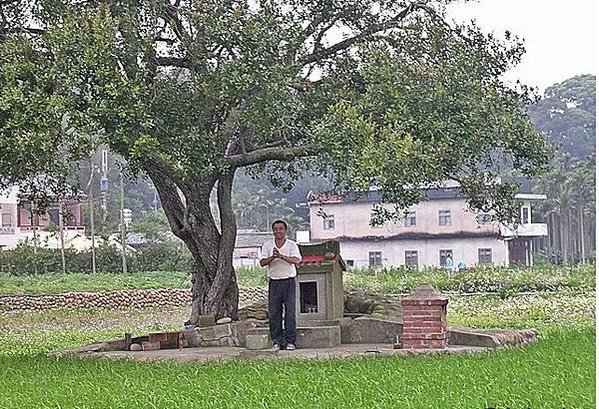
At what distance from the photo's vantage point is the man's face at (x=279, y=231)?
788 centimetres

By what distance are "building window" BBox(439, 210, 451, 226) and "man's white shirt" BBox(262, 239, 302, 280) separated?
28.7 ft

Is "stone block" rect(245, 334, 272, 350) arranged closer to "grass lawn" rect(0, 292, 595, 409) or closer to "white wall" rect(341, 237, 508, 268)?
"grass lawn" rect(0, 292, 595, 409)

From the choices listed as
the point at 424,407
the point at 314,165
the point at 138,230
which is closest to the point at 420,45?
the point at 314,165

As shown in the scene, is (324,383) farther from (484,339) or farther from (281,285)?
(484,339)

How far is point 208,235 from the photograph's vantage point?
9.74 m

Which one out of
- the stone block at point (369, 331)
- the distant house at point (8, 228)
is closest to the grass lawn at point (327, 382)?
the stone block at point (369, 331)

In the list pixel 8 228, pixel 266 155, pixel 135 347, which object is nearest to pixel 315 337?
pixel 135 347

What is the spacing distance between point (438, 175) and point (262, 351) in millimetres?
1691

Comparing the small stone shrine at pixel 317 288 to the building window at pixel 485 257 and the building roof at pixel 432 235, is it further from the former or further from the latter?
the building window at pixel 485 257

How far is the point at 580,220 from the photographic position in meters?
18.7

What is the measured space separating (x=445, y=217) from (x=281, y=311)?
8.94 metres

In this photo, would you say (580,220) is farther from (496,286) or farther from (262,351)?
(262,351)

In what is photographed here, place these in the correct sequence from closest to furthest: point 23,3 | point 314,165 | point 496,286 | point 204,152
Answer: point 204,152 < point 23,3 < point 314,165 < point 496,286

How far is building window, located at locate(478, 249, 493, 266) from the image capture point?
58.4 feet
